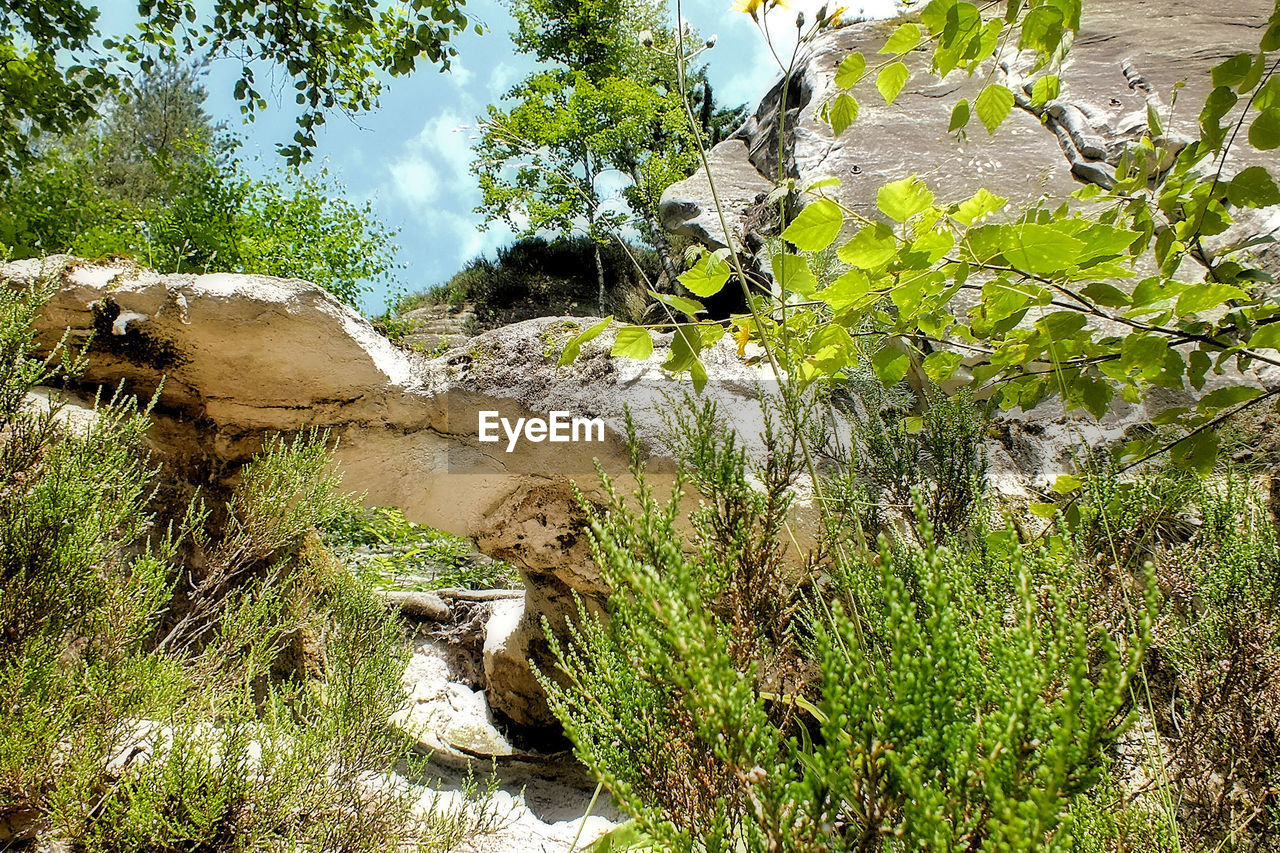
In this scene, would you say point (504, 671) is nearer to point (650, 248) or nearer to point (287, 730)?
point (287, 730)

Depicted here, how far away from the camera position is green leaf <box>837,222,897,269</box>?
1.18 m

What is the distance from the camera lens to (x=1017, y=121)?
5023mm

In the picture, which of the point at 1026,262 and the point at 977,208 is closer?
the point at 1026,262

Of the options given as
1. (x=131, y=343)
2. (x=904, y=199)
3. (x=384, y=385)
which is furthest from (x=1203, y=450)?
(x=131, y=343)

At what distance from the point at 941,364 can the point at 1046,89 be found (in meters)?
0.70

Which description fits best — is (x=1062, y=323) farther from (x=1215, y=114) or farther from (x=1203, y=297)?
(x=1215, y=114)

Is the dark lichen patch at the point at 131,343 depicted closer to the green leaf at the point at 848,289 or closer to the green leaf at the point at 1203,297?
the green leaf at the point at 848,289

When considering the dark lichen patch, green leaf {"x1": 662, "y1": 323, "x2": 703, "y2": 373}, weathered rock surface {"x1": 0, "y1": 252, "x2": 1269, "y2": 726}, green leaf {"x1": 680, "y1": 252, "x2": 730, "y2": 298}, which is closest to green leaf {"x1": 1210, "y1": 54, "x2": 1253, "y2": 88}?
green leaf {"x1": 680, "y1": 252, "x2": 730, "y2": 298}

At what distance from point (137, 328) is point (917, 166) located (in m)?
5.32

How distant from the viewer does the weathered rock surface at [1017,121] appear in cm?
465

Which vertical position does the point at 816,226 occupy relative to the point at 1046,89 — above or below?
below

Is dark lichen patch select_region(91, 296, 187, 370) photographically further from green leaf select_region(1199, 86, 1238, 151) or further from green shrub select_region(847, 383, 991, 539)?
green leaf select_region(1199, 86, 1238, 151)

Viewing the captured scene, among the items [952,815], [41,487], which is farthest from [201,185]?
[952,815]

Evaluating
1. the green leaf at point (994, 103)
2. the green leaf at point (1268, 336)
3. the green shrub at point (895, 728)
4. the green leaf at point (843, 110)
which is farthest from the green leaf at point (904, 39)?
the green shrub at point (895, 728)
